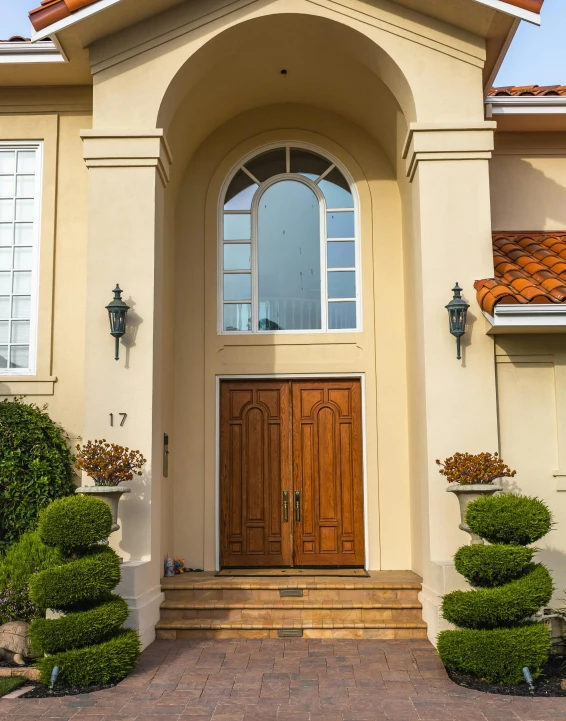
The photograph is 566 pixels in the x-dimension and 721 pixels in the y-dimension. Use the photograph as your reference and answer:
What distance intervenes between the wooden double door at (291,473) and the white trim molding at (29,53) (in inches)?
170

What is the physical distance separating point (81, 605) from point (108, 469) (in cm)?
135

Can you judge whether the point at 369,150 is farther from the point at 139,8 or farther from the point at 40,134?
the point at 40,134

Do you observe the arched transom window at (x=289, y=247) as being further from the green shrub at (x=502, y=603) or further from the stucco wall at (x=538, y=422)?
the green shrub at (x=502, y=603)

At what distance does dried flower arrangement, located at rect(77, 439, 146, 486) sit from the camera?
7336 mm

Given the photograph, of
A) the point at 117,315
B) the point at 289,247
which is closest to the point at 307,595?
the point at 117,315

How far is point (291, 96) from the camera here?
33.0 ft

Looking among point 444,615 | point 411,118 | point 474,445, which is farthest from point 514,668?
point 411,118

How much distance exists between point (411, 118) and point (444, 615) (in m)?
5.20

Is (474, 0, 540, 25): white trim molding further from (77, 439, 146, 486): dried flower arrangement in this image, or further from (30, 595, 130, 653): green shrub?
(30, 595, 130, 653): green shrub

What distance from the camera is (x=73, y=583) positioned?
627 cm

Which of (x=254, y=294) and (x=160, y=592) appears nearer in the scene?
(x=160, y=592)

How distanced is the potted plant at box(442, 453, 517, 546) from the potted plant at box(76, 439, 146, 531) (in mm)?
3050

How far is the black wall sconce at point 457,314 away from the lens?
7.73 metres

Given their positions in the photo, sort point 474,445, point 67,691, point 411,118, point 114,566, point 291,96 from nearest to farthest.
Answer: point 67,691, point 114,566, point 474,445, point 411,118, point 291,96
